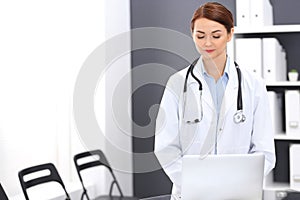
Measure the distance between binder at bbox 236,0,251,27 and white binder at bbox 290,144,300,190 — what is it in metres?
0.88

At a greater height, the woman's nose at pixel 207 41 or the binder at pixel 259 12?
the binder at pixel 259 12

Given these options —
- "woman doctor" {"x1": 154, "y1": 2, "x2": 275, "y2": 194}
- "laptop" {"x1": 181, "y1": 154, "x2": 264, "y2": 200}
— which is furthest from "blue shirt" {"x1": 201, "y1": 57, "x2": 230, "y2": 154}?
"laptop" {"x1": 181, "y1": 154, "x2": 264, "y2": 200}

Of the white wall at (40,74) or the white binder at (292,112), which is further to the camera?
the white binder at (292,112)

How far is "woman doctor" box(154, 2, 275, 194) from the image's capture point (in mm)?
2607

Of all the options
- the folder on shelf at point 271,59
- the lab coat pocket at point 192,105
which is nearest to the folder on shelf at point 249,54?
the folder on shelf at point 271,59

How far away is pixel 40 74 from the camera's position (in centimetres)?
402

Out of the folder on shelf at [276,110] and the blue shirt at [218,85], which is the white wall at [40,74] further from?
the blue shirt at [218,85]

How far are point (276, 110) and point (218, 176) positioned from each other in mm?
1854

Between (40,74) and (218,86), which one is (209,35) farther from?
(40,74)

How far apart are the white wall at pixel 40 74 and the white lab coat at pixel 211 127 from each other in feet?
4.46

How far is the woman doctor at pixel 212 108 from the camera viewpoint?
8.55ft

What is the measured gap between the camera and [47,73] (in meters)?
4.10

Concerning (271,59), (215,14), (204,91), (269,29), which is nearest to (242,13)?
(269,29)

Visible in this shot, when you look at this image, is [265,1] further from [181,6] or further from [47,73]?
[47,73]
